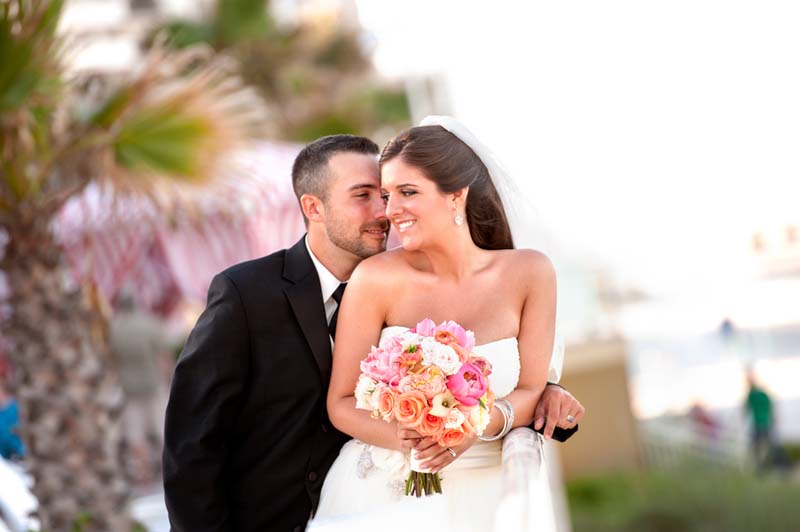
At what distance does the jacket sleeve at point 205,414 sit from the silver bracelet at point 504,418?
0.77 metres

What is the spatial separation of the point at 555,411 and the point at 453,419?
1.80ft

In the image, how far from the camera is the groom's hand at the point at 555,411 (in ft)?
12.6

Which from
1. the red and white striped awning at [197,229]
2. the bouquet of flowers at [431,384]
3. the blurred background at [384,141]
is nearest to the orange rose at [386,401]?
the bouquet of flowers at [431,384]

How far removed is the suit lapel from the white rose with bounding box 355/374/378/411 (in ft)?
1.07

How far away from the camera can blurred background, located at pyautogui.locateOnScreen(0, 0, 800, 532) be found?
7094 millimetres

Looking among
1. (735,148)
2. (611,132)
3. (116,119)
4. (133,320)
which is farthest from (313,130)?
(116,119)

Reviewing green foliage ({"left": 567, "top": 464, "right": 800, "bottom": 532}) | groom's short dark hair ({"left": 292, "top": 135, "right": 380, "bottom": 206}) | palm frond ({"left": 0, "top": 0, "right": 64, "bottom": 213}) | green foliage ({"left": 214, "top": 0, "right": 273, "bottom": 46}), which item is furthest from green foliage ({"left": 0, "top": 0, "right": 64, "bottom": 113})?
green foliage ({"left": 214, "top": 0, "right": 273, "bottom": 46})

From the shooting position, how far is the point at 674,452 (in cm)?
1923

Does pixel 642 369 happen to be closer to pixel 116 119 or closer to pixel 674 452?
pixel 674 452

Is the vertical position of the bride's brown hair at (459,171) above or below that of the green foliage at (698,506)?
above

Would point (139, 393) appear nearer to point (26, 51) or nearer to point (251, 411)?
point (26, 51)

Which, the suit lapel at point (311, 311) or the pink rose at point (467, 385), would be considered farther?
the suit lapel at point (311, 311)

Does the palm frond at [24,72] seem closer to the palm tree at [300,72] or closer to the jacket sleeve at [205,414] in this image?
the jacket sleeve at [205,414]

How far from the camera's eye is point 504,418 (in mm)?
3744
